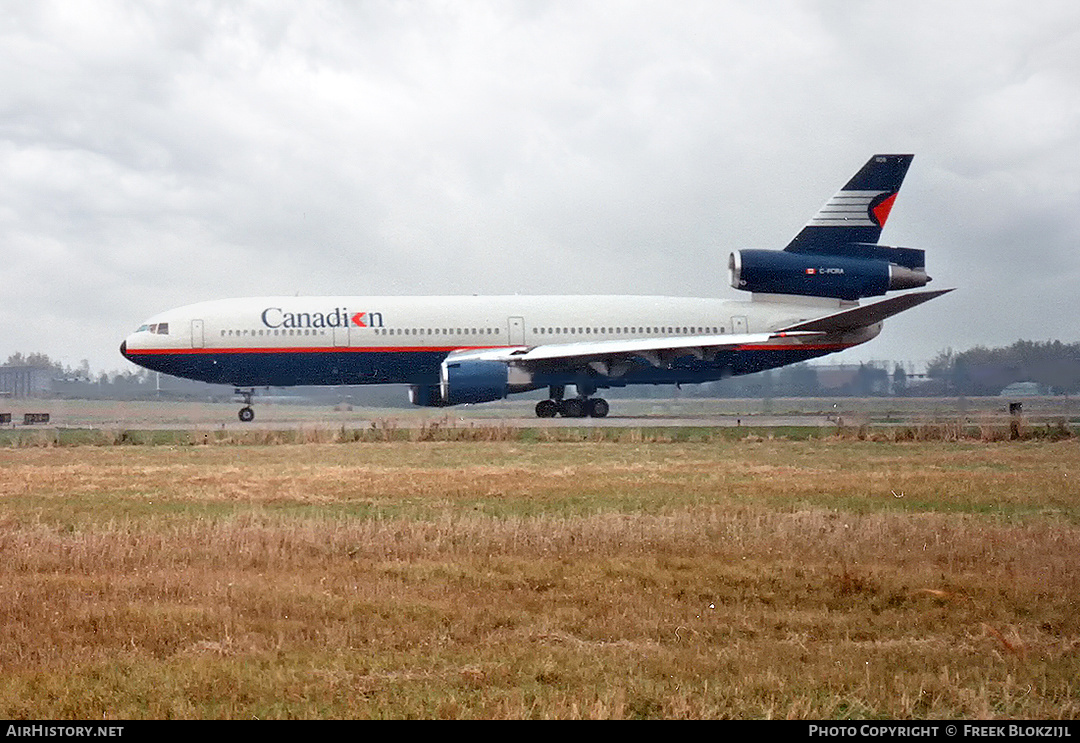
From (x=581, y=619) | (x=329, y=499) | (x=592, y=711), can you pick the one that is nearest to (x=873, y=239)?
(x=329, y=499)

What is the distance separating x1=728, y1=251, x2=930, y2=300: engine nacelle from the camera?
41.7m

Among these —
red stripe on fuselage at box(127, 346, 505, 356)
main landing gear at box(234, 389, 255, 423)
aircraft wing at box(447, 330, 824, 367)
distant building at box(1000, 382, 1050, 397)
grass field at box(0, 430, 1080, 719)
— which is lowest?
grass field at box(0, 430, 1080, 719)

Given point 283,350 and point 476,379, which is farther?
point 283,350

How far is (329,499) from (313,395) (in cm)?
4049

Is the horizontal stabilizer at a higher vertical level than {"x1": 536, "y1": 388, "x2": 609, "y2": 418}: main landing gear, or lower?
higher

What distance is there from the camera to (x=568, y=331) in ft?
135

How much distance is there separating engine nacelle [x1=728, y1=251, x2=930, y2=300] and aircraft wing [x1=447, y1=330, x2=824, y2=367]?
2.53m

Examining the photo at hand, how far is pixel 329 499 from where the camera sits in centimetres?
1816

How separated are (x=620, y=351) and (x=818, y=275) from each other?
8.30 metres

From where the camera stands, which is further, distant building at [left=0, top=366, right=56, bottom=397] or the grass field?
distant building at [left=0, top=366, right=56, bottom=397]

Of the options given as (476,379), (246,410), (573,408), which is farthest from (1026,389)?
(246,410)

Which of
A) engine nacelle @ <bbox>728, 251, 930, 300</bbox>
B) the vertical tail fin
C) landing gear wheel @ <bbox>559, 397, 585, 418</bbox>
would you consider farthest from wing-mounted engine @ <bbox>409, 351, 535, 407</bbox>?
the vertical tail fin

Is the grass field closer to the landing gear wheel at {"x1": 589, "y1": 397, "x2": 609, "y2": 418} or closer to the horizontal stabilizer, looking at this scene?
the horizontal stabilizer

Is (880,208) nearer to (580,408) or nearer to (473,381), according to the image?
(580,408)
